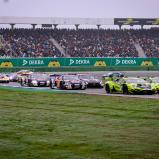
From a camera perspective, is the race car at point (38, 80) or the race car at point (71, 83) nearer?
the race car at point (71, 83)

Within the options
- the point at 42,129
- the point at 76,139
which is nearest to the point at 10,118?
the point at 42,129

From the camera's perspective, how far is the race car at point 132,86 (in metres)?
27.0

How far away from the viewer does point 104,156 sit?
9.90 metres

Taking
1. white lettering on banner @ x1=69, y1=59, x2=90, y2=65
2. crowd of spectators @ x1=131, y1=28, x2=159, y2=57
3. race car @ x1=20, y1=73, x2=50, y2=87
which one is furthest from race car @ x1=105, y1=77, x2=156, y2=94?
crowd of spectators @ x1=131, y1=28, x2=159, y2=57

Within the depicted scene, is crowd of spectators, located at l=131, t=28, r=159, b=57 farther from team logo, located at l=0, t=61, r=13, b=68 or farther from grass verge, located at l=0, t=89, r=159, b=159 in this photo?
grass verge, located at l=0, t=89, r=159, b=159

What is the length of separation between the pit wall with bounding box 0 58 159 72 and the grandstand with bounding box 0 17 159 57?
6.60 meters

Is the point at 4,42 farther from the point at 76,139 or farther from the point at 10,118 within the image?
the point at 76,139

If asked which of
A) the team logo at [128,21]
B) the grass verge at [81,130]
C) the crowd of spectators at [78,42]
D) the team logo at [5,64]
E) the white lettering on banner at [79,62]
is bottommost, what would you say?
the grass verge at [81,130]

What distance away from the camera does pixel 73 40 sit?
7100 centimetres

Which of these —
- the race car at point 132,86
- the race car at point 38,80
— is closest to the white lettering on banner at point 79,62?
the race car at point 38,80

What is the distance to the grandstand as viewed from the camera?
65.7m

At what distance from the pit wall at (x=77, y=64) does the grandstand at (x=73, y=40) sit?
21.6 ft

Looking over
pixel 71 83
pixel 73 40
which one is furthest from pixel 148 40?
pixel 71 83

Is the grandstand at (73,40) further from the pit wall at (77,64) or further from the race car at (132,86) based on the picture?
the race car at (132,86)
